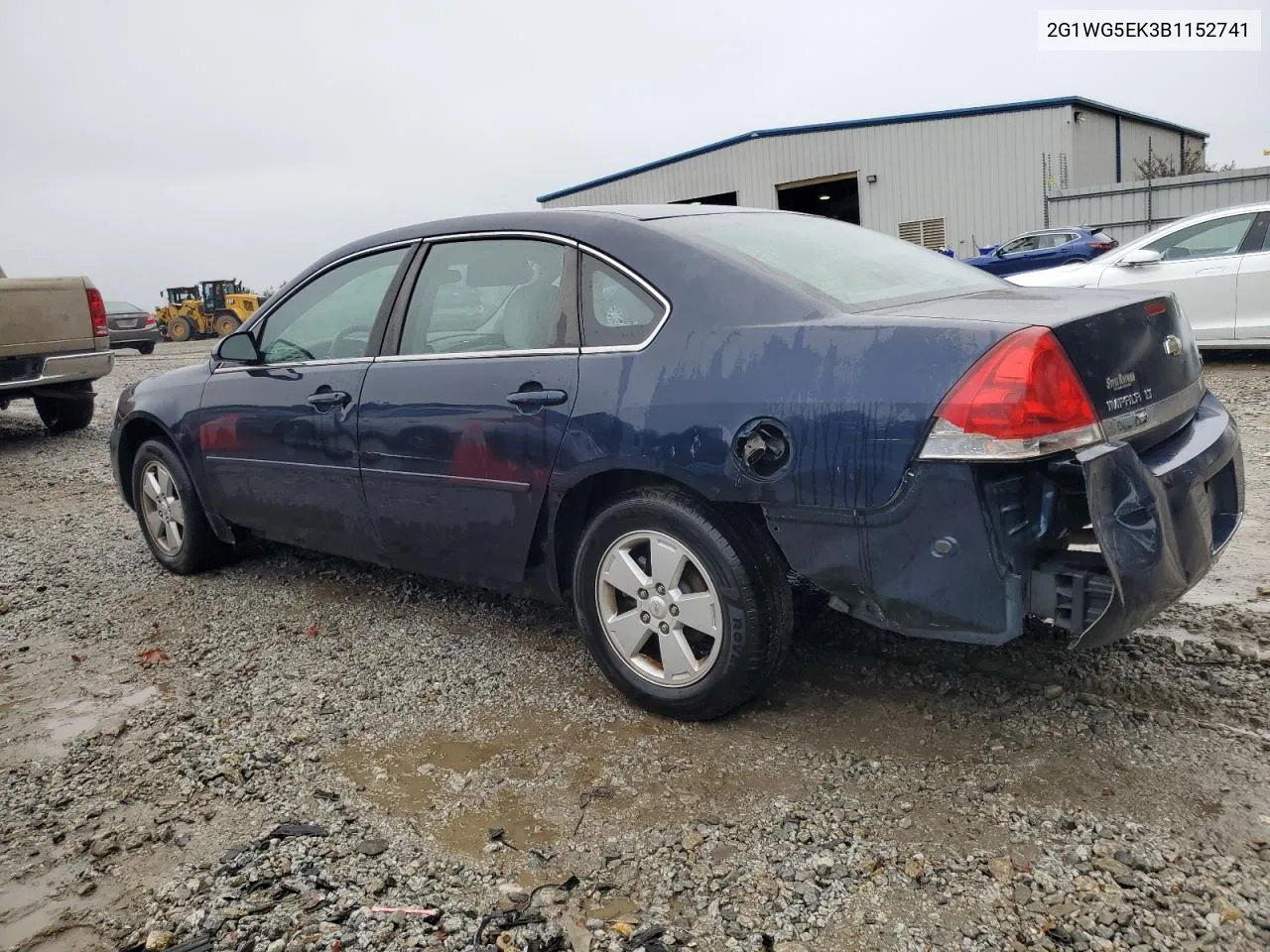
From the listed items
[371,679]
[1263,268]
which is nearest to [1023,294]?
[371,679]

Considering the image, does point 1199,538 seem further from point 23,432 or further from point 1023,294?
point 23,432

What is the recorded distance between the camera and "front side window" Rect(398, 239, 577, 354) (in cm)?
338

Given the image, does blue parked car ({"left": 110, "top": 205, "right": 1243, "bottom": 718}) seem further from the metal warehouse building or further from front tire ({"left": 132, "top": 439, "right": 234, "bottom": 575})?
the metal warehouse building

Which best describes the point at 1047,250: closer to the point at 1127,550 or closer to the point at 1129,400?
the point at 1129,400

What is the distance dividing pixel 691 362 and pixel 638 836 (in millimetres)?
1284

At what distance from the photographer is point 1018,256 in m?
19.7

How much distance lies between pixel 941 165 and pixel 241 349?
83.2 ft

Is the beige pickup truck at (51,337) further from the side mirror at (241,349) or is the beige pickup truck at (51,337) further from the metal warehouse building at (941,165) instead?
the metal warehouse building at (941,165)

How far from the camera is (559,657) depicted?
3.78 m

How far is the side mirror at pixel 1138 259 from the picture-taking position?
9.41 meters

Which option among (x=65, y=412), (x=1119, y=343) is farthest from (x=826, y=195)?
(x=1119, y=343)

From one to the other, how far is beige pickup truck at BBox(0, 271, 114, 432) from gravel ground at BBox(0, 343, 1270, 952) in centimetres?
624

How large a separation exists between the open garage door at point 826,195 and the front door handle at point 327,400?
82.0 feet

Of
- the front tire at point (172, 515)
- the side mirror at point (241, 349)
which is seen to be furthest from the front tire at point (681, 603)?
the front tire at point (172, 515)
